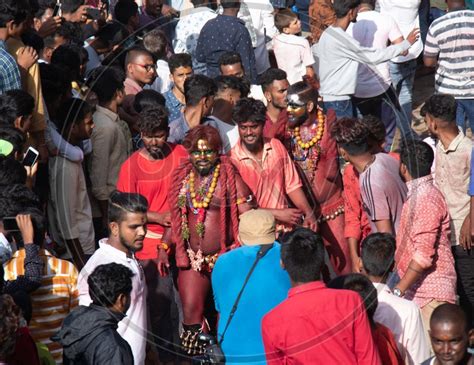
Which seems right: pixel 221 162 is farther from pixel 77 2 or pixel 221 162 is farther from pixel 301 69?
A: pixel 77 2

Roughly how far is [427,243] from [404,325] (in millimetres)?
886

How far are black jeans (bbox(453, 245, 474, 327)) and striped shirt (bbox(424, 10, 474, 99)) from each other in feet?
8.71

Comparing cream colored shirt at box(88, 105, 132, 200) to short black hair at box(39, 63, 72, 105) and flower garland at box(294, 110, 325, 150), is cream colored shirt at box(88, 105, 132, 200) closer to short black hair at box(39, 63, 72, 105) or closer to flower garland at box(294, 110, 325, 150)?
short black hair at box(39, 63, 72, 105)

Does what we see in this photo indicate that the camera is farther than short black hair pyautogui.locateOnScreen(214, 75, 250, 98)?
No

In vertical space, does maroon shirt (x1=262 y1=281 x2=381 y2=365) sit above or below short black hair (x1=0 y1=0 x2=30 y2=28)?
below

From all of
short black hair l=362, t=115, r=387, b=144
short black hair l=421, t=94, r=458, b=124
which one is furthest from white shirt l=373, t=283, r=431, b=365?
short black hair l=421, t=94, r=458, b=124

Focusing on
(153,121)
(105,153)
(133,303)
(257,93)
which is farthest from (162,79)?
(133,303)

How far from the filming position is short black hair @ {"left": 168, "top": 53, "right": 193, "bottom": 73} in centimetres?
833

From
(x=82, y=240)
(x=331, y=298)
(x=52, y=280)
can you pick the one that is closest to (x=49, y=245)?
(x=82, y=240)

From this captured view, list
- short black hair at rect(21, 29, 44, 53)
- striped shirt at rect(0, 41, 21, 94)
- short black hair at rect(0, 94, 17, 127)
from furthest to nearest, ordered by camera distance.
→ short black hair at rect(21, 29, 44, 53)
striped shirt at rect(0, 41, 21, 94)
short black hair at rect(0, 94, 17, 127)

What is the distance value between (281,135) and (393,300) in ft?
7.00

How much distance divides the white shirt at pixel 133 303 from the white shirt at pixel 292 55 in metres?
3.03

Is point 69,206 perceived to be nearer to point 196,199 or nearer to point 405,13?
point 196,199

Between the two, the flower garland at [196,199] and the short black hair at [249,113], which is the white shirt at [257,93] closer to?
the short black hair at [249,113]
